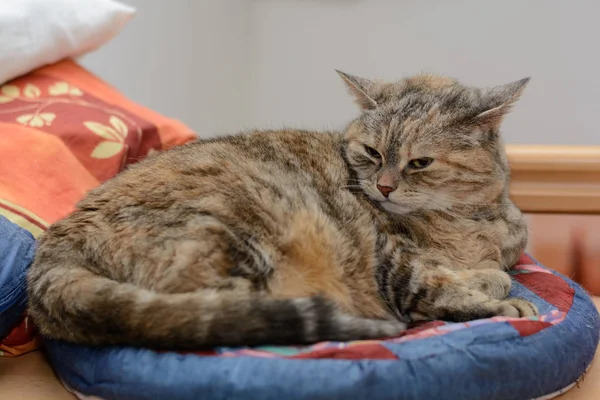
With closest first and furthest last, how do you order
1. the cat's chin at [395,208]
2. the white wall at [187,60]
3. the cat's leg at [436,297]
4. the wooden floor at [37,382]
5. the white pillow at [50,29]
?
the wooden floor at [37,382] < the cat's leg at [436,297] < the cat's chin at [395,208] < the white pillow at [50,29] < the white wall at [187,60]

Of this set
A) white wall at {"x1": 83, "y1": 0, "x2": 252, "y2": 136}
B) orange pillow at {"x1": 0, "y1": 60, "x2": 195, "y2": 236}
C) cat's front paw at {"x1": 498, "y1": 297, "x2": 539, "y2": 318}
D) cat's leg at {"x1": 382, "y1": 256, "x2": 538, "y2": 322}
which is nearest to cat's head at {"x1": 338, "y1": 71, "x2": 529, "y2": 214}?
cat's leg at {"x1": 382, "y1": 256, "x2": 538, "y2": 322}

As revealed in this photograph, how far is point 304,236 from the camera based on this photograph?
1.41 meters

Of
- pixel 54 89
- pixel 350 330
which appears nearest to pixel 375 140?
pixel 350 330

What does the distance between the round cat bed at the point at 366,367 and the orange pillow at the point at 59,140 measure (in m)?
0.46

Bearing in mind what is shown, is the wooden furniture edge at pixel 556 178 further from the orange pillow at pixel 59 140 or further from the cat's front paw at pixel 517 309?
the orange pillow at pixel 59 140

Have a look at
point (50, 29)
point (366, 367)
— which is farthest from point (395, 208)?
point (50, 29)

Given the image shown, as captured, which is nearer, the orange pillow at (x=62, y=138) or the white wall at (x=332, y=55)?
the orange pillow at (x=62, y=138)

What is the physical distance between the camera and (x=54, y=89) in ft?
6.72

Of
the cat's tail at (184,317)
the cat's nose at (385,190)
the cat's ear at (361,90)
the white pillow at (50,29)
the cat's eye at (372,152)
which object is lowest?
the cat's tail at (184,317)

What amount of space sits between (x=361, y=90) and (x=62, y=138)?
912mm

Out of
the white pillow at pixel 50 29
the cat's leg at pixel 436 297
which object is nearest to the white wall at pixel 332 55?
the white pillow at pixel 50 29

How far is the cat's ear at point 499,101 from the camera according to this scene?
61.5 inches

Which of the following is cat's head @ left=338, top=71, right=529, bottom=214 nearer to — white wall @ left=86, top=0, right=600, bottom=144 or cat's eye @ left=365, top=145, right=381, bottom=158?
cat's eye @ left=365, top=145, right=381, bottom=158

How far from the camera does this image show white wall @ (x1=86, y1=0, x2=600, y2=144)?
2.62 metres
